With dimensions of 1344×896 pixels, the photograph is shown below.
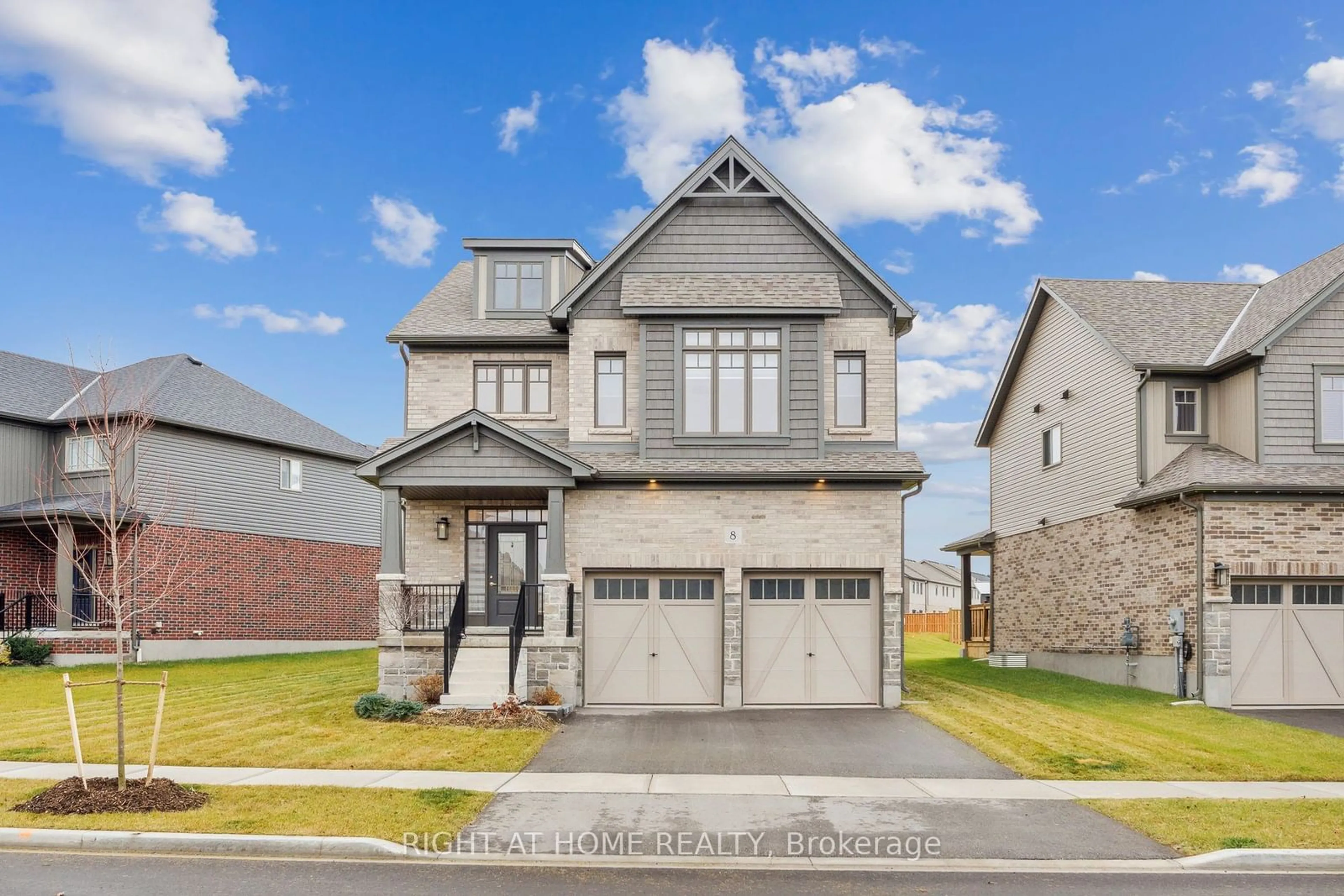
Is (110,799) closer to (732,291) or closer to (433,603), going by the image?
(433,603)

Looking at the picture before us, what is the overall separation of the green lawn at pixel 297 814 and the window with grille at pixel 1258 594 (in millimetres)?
15438

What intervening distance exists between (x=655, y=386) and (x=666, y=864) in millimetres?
11526

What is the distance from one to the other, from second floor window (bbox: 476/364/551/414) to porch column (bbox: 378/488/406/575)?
3.33 metres

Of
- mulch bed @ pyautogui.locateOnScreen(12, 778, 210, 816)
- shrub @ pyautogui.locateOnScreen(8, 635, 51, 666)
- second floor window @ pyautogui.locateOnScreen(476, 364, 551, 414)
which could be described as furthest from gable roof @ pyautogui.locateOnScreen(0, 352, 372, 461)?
mulch bed @ pyautogui.locateOnScreen(12, 778, 210, 816)

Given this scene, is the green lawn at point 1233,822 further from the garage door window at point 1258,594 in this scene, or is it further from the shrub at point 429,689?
the shrub at point 429,689

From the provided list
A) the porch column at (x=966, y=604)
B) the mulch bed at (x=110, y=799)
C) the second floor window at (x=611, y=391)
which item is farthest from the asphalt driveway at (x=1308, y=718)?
the mulch bed at (x=110, y=799)

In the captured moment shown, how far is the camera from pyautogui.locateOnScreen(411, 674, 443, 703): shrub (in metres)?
17.9

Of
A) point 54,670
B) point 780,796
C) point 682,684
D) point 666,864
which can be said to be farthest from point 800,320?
point 54,670

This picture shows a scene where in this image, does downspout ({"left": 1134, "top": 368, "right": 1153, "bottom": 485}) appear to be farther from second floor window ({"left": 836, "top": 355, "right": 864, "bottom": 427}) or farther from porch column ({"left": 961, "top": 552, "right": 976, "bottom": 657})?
porch column ({"left": 961, "top": 552, "right": 976, "bottom": 657})

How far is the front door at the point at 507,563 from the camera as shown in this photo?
66.8 ft

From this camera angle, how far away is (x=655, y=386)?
1989 centimetres

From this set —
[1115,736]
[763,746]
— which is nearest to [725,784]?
[763,746]

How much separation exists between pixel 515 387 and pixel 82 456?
15.2 m

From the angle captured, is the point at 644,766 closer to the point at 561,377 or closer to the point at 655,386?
the point at 655,386
